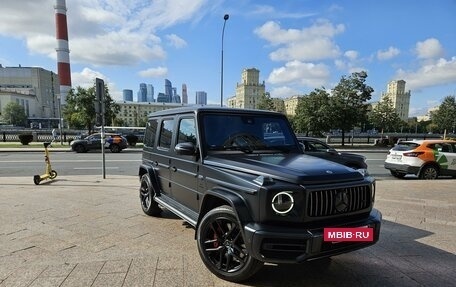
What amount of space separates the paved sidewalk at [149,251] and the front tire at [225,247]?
155 millimetres

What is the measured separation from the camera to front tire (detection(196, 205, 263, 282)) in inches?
124


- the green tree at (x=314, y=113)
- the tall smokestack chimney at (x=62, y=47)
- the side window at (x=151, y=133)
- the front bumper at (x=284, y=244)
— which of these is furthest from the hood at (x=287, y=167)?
the tall smokestack chimney at (x=62, y=47)

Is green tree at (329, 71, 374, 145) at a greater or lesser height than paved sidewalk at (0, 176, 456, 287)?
greater

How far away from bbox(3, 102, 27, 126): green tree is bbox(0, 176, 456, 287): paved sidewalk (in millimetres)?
127189

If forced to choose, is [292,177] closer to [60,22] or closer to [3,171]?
[3,171]

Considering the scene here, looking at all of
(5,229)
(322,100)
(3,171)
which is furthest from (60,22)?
(5,229)

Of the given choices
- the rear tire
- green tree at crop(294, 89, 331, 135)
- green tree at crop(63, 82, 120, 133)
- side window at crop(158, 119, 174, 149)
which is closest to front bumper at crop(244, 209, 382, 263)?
side window at crop(158, 119, 174, 149)

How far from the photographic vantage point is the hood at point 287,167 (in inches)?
118

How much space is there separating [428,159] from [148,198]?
10099mm

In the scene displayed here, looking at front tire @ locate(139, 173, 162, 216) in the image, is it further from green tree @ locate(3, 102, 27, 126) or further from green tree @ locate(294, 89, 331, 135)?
green tree @ locate(3, 102, 27, 126)

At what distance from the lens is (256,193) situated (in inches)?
116

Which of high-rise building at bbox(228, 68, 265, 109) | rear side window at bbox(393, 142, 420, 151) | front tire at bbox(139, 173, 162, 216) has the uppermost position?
high-rise building at bbox(228, 68, 265, 109)

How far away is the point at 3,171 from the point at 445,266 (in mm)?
15417

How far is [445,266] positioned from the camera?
3.81 metres
